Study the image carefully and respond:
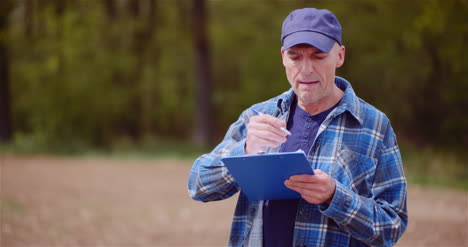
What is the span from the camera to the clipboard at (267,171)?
206 cm

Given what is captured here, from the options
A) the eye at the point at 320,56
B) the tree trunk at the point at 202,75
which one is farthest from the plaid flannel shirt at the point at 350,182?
the tree trunk at the point at 202,75

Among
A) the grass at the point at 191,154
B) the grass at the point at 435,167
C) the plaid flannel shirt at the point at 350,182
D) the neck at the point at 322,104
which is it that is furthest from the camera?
the grass at the point at 191,154

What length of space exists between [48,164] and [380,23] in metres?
10.5

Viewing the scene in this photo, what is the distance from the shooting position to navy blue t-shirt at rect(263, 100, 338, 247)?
2.40 metres

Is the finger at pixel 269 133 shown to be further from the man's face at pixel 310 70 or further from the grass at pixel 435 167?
the grass at pixel 435 167

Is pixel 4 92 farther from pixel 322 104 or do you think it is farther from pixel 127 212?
pixel 322 104

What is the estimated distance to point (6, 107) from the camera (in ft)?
64.4

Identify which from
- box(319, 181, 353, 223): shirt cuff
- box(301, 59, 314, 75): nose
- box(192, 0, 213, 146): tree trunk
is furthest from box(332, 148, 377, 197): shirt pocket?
box(192, 0, 213, 146): tree trunk

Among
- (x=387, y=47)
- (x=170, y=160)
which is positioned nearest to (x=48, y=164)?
(x=170, y=160)

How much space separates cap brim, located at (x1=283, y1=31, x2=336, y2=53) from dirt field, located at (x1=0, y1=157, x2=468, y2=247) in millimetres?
5247

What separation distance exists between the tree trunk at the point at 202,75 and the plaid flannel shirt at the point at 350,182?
1556cm

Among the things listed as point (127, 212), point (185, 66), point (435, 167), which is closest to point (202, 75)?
point (185, 66)

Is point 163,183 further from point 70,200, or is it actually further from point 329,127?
point 329,127

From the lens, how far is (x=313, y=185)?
2158 millimetres
